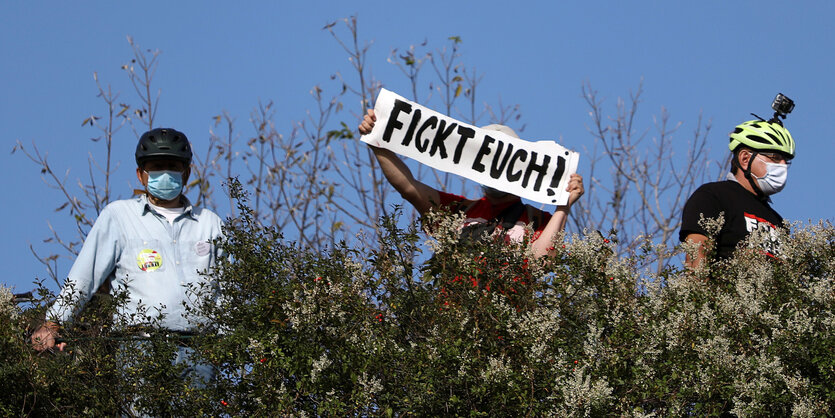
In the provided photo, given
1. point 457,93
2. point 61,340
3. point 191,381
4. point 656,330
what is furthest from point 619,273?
point 457,93

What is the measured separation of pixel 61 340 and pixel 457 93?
11.7m

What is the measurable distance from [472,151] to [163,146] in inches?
73.4

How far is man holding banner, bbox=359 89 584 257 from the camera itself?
22.1ft

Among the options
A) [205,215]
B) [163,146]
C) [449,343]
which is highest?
[163,146]

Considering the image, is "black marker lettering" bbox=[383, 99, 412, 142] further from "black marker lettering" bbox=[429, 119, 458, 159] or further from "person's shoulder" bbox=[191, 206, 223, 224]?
"person's shoulder" bbox=[191, 206, 223, 224]

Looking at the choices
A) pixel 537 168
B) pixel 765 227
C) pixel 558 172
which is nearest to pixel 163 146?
pixel 537 168

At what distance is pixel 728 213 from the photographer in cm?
705

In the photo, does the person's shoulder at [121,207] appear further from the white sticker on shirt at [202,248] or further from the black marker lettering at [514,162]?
the black marker lettering at [514,162]

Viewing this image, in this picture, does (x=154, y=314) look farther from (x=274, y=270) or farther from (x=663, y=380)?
(x=663, y=380)

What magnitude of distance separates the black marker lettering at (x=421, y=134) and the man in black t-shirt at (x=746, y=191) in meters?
1.64

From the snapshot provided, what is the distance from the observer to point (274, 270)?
559 cm

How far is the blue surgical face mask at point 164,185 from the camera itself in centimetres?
659

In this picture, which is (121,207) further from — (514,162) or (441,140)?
(514,162)

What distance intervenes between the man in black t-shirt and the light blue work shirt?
111 inches
